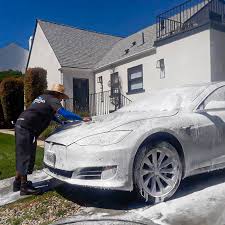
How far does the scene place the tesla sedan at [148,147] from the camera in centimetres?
362

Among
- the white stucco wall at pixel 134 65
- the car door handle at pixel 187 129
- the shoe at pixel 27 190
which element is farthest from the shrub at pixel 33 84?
the car door handle at pixel 187 129

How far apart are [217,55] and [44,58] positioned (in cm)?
1145

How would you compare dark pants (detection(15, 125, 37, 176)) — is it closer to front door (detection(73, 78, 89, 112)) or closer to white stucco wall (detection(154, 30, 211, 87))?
white stucco wall (detection(154, 30, 211, 87))

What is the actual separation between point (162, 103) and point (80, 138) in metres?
1.50

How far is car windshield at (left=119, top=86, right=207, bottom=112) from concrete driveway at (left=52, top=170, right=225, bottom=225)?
3.74ft

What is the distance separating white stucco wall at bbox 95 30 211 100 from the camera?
11094 millimetres

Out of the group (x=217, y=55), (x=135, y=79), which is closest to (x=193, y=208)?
(x=217, y=55)

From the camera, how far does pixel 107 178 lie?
3611 millimetres

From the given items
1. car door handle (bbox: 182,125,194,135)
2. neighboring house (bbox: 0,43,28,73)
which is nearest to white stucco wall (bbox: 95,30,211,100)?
car door handle (bbox: 182,125,194,135)

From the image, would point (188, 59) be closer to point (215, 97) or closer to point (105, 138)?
point (215, 97)

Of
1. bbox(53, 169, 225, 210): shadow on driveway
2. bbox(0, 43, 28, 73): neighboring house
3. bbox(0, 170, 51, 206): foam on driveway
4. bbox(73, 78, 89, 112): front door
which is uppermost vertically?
bbox(0, 43, 28, 73): neighboring house

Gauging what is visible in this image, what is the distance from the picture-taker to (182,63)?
11930 millimetres

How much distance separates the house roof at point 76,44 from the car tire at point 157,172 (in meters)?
13.9

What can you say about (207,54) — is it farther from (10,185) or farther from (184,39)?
(10,185)
